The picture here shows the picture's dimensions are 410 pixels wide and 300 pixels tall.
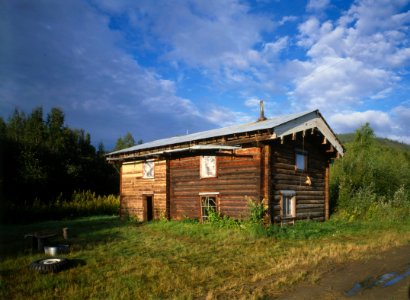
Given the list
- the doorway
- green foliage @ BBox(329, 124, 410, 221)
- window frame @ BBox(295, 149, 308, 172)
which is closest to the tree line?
the doorway

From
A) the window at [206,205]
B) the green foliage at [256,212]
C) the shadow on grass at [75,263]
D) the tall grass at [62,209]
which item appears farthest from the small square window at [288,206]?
the tall grass at [62,209]

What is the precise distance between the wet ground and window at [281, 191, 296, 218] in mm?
6987

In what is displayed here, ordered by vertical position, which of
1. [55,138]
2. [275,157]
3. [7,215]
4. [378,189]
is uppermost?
[55,138]

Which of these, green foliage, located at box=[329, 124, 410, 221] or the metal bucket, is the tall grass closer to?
the metal bucket

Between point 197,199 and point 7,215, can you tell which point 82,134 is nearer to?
point 7,215

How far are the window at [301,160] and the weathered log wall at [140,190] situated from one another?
26.3ft

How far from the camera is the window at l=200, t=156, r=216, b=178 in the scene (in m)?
18.3

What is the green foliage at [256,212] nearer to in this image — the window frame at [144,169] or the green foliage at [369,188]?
the green foliage at [369,188]

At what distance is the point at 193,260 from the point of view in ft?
34.3

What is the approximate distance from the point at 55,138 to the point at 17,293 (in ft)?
106

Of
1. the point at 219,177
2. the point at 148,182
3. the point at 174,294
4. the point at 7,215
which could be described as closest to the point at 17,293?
the point at 174,294

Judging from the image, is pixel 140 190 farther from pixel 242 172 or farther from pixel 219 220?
pixel 242 172

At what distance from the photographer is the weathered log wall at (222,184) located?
54.2 feet

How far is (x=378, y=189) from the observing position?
2478 cm
